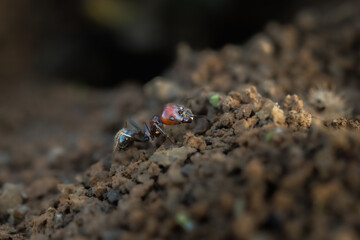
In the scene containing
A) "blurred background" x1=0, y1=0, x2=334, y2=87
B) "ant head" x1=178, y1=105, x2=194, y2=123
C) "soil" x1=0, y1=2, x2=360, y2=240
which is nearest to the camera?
"soil" x1=0, y1=2, x2=360, y2=240

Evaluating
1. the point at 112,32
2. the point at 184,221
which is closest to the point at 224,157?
the point at 184,221

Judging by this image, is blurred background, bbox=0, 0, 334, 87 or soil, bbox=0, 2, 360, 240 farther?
blurred background, bbox=0, 0, 334, 87

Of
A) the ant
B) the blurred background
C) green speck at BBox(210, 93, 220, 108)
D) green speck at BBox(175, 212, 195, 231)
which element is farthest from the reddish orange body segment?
the blurred background

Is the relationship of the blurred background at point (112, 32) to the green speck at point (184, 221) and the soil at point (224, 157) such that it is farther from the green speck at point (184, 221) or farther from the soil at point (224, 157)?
the green speck at point (184, 221)

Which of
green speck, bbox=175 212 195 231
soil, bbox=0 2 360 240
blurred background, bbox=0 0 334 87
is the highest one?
blurred background, bbox=0 0 334 87

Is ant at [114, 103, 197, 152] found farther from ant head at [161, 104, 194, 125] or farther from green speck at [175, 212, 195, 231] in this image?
green speck at [175, 212, 195, 231]

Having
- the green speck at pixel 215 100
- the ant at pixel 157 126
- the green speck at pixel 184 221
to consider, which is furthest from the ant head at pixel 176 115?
the green speck at pixel 184 221
